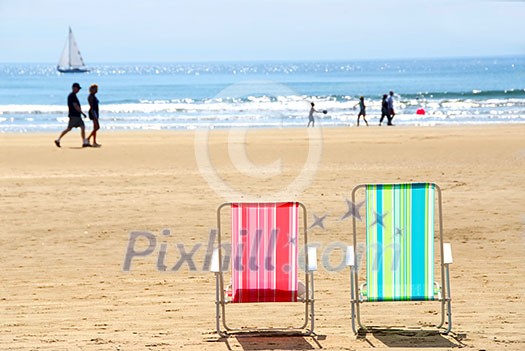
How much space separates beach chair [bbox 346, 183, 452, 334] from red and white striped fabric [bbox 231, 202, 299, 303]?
36cm

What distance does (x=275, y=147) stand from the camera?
65.6 ft

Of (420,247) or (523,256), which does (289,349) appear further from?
(523,256)

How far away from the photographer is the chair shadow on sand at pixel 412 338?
5.24 meters

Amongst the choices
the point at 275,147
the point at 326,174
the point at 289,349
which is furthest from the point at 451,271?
the point at 275,147

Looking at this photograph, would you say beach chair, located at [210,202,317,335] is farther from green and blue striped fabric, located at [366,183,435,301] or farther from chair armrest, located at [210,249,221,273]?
green and blue striped fabric, located at [366,183,435,301]

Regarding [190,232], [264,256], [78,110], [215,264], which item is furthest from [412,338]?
[78,110]

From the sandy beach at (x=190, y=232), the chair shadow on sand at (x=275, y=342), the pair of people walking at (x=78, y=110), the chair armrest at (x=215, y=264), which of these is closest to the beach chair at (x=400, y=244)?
the sandy beach at (x=190, y=232)

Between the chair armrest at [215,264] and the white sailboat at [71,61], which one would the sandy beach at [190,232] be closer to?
the chair armrest at [215,264]

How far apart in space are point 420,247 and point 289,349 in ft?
3.15

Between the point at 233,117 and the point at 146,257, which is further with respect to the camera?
the point at 233,117

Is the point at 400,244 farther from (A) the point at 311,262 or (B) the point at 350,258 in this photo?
(A) the point at 311,262

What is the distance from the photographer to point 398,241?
17.8 feet

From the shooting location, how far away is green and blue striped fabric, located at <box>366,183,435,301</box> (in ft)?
17.7

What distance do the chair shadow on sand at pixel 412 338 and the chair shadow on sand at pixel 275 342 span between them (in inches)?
12.6
